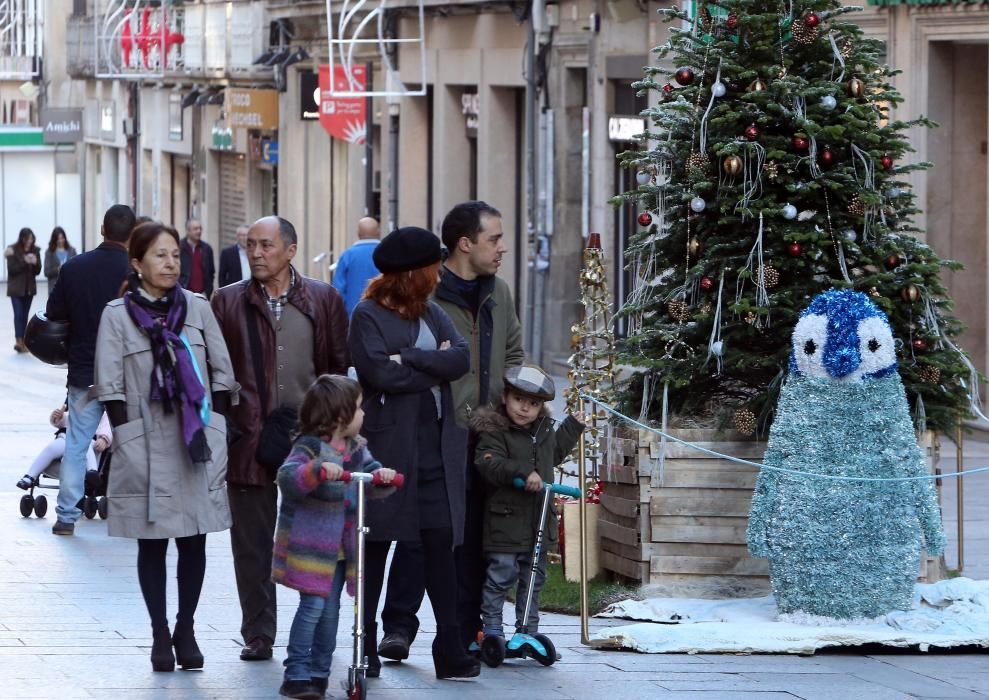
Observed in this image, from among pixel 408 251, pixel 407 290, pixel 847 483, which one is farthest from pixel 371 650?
pixel 847 483

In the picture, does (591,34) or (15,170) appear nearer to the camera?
(591,34)

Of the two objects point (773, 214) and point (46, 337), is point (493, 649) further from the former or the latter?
point (46, 337)

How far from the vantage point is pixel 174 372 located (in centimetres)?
804

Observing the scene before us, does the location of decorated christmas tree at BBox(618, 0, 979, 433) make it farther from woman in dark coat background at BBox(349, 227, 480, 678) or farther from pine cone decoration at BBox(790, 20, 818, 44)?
woman in dark coat background at BBox(349, 227, 480, 678)

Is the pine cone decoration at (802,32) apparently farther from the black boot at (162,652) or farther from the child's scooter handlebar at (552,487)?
the black boot at (162,652)

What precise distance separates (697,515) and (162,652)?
280 cm

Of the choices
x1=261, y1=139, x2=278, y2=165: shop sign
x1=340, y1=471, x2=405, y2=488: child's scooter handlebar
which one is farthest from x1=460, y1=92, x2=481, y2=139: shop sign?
x1=340, y1=471, x2=405, y2=488: child's scooter handlebar

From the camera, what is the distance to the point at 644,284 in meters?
10.1

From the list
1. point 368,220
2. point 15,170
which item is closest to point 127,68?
point 15,170

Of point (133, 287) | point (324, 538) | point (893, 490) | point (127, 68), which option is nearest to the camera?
point (324, 538)

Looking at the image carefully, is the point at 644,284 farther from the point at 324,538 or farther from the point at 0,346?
the point at 0,346

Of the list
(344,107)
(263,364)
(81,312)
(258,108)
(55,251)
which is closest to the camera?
(263,364)

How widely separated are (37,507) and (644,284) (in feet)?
15.0

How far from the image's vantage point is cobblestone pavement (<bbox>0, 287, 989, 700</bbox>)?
306 inches
